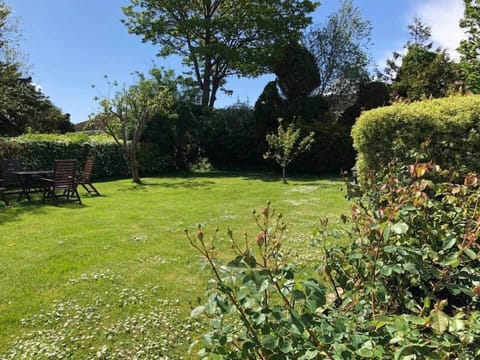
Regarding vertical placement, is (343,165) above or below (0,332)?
above

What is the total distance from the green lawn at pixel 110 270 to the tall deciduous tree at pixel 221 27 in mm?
14128

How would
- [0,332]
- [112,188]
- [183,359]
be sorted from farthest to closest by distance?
[112,188], [0,332], [183,359]

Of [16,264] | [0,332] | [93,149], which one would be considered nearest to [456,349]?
[0,332]

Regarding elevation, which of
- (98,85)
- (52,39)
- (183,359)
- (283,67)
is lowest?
(183,359)

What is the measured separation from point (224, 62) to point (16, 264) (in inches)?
812

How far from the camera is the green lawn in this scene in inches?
117

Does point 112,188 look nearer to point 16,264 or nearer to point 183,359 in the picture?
point 16,264

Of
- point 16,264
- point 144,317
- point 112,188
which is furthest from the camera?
point 112,188

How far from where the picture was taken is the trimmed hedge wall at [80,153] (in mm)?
13670

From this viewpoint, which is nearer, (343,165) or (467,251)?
(467,251)

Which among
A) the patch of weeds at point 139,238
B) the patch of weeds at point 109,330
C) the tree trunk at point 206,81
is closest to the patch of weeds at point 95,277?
the patch of weeds at point 109,330

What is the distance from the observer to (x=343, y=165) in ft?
53.3

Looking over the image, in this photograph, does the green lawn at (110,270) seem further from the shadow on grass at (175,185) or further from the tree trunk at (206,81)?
the tree trunk at (206,81)

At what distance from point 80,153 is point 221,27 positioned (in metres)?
11.3
